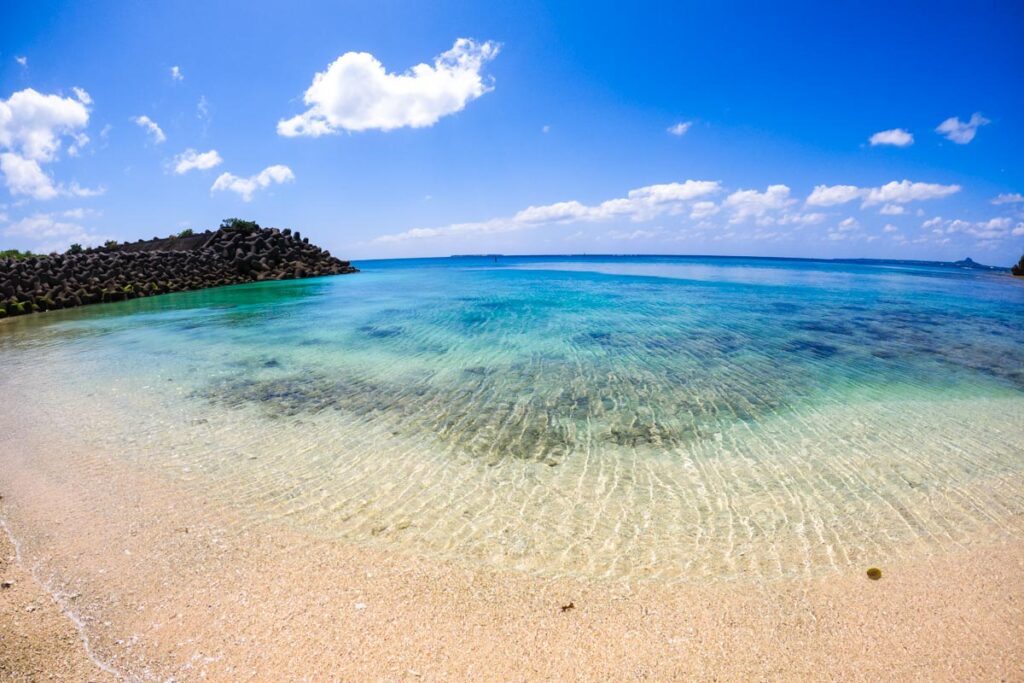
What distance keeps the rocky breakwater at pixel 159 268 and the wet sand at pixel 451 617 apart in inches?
1092

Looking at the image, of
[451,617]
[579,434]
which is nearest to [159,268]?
[579,434]

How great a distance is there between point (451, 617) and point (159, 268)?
140 feet

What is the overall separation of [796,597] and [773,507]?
1.45m

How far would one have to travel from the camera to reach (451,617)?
3.33m

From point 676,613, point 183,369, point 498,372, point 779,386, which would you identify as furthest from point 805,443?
point 183,369

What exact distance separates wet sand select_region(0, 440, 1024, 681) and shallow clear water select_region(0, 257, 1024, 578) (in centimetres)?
32

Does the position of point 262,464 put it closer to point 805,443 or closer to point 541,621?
point 541,621

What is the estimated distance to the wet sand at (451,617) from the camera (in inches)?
113

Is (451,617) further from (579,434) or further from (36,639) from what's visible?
(579,434)

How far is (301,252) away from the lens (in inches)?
2176

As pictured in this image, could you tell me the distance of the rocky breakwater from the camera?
961 inches

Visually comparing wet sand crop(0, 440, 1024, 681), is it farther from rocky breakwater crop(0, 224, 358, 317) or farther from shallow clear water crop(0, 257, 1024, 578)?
rocky breakwater crop(0, 224, 358, 317)

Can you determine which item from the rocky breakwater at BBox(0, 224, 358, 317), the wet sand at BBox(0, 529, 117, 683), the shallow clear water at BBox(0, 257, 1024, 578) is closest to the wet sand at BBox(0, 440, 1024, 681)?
the wet sand at BBox(0, 529, 117, 683)

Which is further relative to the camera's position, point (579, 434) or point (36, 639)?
point (579, 434)
